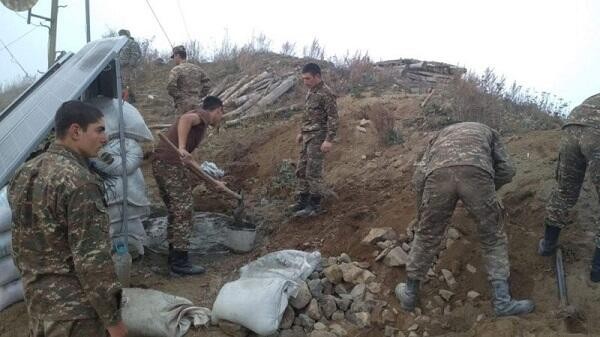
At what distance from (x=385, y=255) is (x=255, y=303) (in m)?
1.37

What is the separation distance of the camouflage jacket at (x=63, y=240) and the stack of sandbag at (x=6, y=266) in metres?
1.34

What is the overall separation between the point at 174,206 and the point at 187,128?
27.9 inches

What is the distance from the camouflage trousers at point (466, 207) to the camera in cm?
357

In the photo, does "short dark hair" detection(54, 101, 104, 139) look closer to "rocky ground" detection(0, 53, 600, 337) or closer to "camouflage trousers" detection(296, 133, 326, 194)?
"rocky ground" detection(0, 53, 600, 337)

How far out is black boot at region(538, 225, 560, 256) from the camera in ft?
13.4

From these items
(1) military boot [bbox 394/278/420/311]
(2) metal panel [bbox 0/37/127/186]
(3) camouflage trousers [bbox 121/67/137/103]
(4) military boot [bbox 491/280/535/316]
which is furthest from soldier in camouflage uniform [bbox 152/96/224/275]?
(3) camouflage trousers [bbox 121/67/137/103]

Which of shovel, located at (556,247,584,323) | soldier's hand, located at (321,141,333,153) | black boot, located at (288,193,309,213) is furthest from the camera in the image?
black boot, located at (288,193,309,213)

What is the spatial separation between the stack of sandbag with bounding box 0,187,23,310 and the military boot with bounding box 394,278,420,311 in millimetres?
2834

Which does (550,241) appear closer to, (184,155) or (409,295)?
(409,295)

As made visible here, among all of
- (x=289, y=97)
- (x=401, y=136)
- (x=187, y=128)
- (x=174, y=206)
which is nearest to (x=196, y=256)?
(x=174, y=206)

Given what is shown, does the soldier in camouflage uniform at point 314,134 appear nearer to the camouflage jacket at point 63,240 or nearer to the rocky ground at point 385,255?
the rocky ground at point 385,255

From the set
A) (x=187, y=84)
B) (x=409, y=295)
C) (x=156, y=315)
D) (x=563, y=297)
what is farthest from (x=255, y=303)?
(x=187, y=84)

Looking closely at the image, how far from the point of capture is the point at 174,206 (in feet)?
14.8

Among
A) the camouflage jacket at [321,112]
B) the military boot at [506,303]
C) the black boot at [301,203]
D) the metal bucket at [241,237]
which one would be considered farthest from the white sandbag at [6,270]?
the military boot at [506,303]
